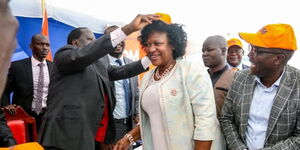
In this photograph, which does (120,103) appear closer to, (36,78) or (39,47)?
(36,78)

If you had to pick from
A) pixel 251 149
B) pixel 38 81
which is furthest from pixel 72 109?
pixel 38 81

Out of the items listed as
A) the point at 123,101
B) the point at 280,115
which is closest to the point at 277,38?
the point at 280,115

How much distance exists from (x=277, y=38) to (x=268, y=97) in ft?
1.30

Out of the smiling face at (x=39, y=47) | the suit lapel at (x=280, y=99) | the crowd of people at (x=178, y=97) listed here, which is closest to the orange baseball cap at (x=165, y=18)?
the crowd of people at (x=178, y=97)

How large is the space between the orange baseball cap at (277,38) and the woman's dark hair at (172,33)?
507mm

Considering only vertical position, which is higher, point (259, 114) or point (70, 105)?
point (259, 114)

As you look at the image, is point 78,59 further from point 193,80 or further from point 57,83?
point 193,80

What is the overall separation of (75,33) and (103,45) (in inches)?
27.9

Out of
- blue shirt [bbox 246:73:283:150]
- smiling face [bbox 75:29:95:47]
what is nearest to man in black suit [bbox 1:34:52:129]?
smiling face [bbox 75:29:95:47]

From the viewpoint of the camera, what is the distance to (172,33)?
2.25 metres

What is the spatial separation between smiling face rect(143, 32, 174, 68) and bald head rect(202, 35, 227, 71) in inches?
36.6

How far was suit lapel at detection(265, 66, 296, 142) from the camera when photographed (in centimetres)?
195

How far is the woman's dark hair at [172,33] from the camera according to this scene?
2244 mm

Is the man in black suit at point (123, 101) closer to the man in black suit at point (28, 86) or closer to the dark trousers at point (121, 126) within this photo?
the dark trousers at point (121, 126)
